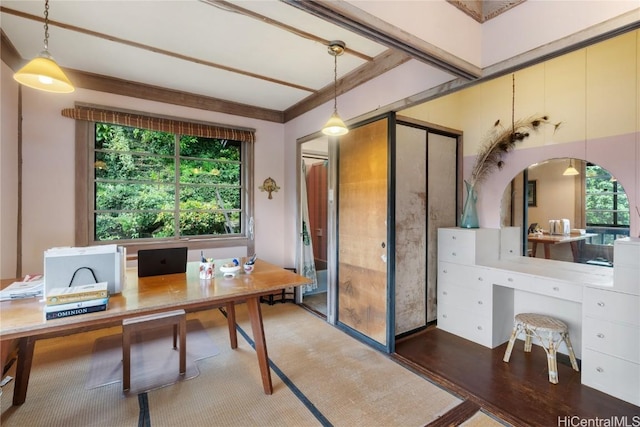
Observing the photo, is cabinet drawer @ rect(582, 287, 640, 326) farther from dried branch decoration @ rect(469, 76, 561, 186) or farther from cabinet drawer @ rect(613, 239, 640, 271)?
dried branch decoration @ rect(469, 76, 561, 186)

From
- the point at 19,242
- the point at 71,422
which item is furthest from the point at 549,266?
the point at 19,242

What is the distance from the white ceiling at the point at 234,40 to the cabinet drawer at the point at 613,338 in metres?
1.96

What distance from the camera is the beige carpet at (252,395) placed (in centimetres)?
184

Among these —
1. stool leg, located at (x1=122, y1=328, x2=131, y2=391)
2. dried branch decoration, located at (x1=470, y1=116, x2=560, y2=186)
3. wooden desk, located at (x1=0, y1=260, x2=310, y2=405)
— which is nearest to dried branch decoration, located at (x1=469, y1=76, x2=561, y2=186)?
dried branch decoration, located at (x1=470, y1=116, x2=560, y2=186)

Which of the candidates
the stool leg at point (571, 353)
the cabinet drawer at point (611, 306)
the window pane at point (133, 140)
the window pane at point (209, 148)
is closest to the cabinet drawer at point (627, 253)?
the cabinet drawer at point (611, 306)

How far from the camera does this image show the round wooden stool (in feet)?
7.34

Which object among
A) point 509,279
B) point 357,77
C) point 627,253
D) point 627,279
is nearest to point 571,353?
point 509,279

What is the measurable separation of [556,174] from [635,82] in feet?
2.74

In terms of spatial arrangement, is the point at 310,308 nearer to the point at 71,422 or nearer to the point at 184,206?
the point at 184,206

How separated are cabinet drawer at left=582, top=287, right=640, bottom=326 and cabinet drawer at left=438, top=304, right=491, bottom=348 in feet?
2.68

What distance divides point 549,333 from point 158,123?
438cm

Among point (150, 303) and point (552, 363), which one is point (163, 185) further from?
point (552, 363)

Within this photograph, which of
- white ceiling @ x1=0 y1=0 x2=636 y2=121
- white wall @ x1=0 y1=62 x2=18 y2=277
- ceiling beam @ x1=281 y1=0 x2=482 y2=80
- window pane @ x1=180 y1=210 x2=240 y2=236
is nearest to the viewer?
ceiling beam @ x1=281 y1=0 x2=482 y2=80

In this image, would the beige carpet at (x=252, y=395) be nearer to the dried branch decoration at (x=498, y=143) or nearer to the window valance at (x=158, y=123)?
the dried branch decoration at (x=498, y=143)
